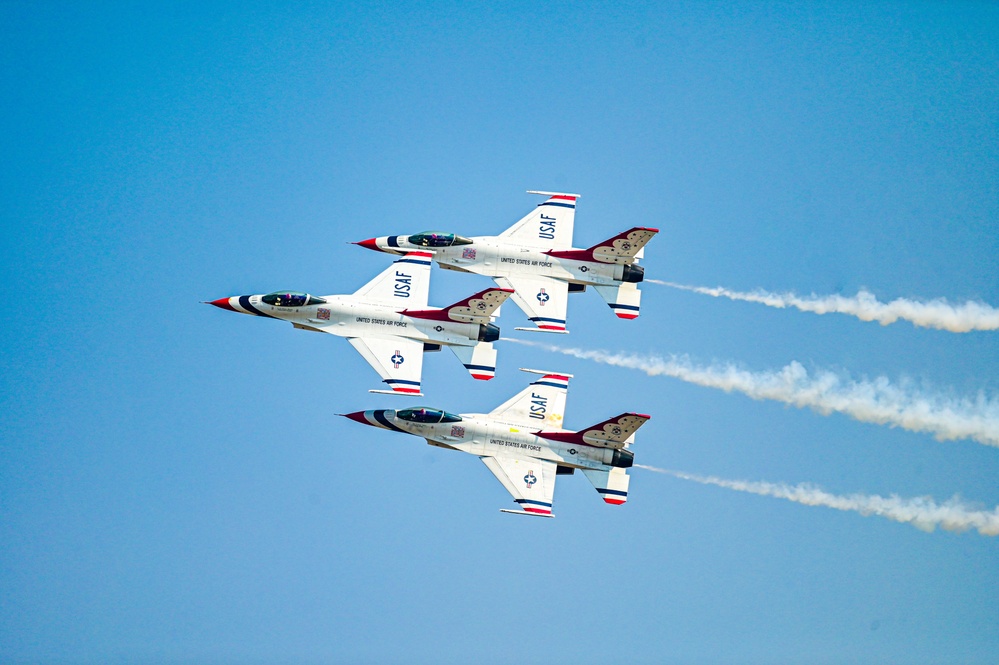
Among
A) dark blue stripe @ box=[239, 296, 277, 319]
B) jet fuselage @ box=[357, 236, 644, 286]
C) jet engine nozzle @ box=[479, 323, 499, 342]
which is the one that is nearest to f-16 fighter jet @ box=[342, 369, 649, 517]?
→ jet engine nozzle @ box=[479, 323, 499, 342]

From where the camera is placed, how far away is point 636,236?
66.6 metres

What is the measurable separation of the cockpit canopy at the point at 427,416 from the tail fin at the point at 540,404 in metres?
1.89

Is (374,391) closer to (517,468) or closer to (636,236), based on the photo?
(517,468)

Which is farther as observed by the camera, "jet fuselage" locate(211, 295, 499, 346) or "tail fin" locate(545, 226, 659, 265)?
"tail fin" locate(545, 226, 659, 265)

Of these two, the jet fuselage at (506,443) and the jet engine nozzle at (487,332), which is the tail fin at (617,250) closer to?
the jet engine nozzle at (487,332)

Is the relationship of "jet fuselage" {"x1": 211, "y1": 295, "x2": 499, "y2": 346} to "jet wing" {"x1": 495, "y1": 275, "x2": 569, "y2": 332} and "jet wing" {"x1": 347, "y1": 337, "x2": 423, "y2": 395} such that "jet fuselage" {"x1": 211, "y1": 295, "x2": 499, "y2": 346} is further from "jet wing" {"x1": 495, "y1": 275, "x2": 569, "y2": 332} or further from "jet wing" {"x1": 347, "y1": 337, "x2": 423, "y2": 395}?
"jet wing" {"x1": 495, "y1": 275, "x2": 569, "y2": 332}

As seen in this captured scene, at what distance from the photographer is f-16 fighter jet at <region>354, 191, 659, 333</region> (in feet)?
220

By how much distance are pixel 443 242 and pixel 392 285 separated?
285 cm

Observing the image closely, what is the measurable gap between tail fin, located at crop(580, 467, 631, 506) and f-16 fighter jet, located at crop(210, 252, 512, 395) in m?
5.89

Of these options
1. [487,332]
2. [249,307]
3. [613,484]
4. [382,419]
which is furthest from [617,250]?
[249,307]

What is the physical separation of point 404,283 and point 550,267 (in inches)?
235

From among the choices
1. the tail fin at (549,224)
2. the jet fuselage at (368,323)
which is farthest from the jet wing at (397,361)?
the tail fin at (549,224)

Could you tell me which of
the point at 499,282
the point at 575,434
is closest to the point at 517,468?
the point at 575,434

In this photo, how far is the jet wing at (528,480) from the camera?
63.5 meters
